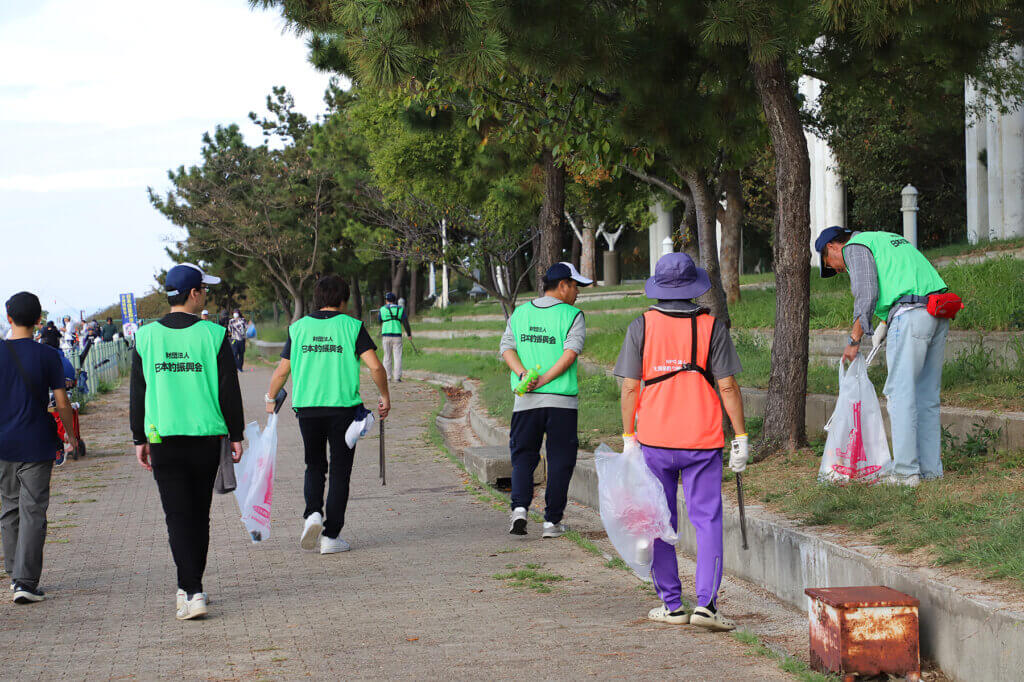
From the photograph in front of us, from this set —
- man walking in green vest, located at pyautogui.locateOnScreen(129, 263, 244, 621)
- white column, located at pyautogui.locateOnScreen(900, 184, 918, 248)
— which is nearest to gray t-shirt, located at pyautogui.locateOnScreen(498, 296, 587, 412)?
man walking in green vest, located at pyautogui.locateOnScreen(129, 263, 244, 621)

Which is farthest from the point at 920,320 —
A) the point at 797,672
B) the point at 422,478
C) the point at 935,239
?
the point at 935,239

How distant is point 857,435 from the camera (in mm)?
6699

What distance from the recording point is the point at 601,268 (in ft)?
214

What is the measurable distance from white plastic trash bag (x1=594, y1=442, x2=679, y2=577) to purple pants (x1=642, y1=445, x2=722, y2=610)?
0.08 m

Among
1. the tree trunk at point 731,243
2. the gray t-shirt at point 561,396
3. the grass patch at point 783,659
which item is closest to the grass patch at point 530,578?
the gray t-shirt at point 561,396

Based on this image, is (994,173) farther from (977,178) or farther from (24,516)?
(24,516)

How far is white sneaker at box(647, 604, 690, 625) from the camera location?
18.3 feet

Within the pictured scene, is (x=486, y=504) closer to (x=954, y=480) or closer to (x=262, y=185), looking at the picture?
(x=954, y=480)

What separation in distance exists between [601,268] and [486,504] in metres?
56.2

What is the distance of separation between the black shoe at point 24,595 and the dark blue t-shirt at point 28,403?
77 centimetres

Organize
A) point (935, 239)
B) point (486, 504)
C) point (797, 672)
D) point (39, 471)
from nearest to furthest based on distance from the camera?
point (797, 672), point (39, 471), point (486, 504), point (935, 239)

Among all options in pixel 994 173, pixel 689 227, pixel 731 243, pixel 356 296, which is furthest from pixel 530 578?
pixel 356 296

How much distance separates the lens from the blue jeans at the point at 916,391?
6.75 meters

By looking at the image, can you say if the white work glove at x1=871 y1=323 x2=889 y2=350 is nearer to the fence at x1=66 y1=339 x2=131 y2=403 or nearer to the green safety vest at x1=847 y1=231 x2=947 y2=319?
the green safety vest at x1=847 y1=231 x2=947 y2=319
